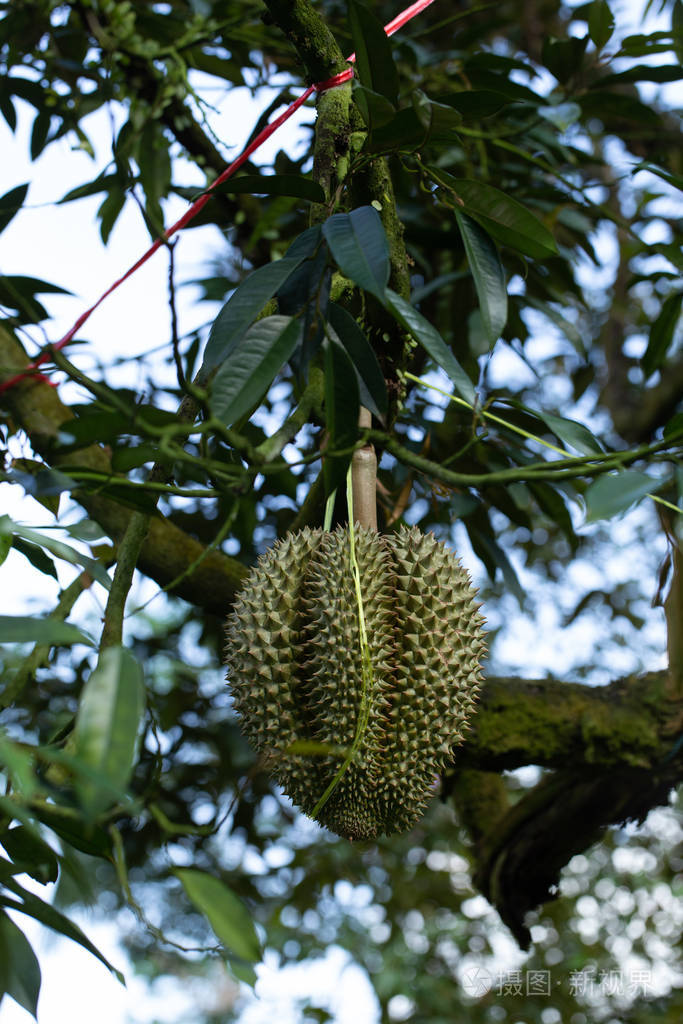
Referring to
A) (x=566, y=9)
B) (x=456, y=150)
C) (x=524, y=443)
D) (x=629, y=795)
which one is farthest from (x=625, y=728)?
(x=566, y=9)

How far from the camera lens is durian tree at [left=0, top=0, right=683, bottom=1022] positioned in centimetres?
63

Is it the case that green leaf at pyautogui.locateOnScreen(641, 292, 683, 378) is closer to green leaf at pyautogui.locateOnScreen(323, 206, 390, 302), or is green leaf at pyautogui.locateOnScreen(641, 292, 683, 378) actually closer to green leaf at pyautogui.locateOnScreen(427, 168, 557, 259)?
green leaf at pyautogui.locateOnScreen(427, 168, 557, 259)

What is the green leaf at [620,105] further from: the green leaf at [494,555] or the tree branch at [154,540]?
the tree branch at [154,540]

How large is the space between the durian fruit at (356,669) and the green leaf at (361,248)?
0.95 ft

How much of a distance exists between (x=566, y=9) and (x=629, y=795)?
2.68 m

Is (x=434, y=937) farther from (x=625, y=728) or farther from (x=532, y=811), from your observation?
(x=625, y=728)

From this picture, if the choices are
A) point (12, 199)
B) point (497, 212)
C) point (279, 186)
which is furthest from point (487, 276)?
point (12, 199)

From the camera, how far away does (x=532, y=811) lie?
155cm

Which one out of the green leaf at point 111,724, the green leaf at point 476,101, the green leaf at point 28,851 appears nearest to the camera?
the green leaf at point 111,724

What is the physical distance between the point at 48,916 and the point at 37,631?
24 centimetres

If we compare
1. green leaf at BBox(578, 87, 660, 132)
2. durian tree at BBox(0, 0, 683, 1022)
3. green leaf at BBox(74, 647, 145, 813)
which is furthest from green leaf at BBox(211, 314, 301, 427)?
green leaf at BBox(578, 87, 660, 132)

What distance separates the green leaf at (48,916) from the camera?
62cm

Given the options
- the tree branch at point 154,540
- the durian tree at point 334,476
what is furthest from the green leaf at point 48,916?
the tree branch at point 154,540

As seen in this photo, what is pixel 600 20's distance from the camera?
1.32 metres
